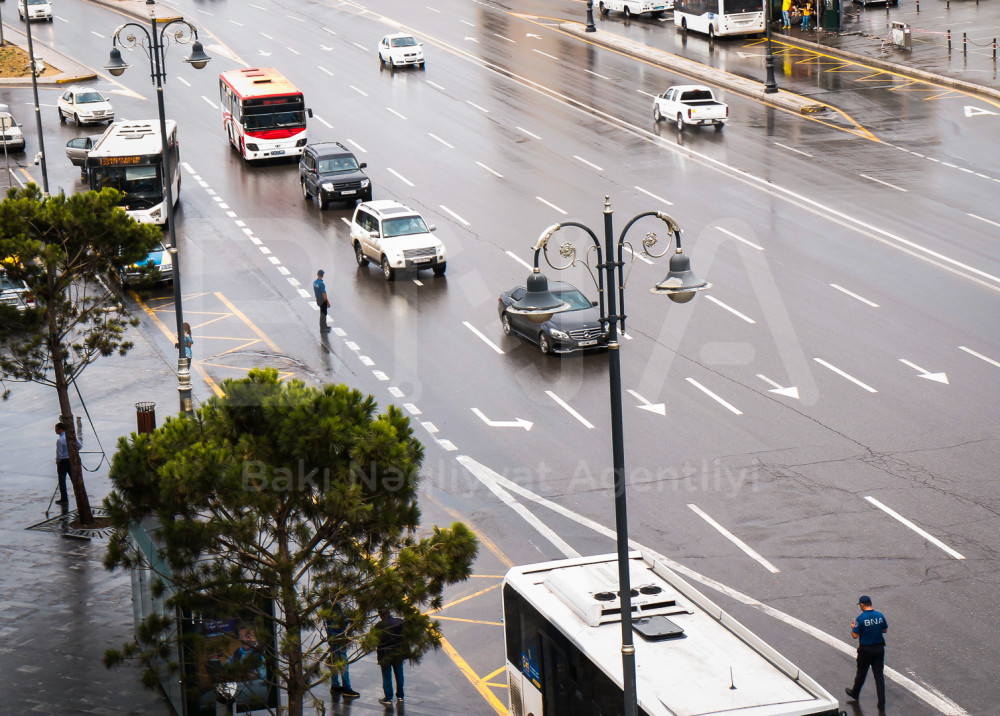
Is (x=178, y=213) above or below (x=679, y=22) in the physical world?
below

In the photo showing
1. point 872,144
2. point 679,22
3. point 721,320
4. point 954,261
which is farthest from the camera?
point 679,22

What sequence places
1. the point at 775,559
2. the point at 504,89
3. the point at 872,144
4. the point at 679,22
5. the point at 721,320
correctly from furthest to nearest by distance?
the point at 679,22 → the point at 504,89 → the point at 872,144 → the point at 721,320 → the point at 775,559

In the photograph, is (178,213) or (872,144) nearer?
(178,213)

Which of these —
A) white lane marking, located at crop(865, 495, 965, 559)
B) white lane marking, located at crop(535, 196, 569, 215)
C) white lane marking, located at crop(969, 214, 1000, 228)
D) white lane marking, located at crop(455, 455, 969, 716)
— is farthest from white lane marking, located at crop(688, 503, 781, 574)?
white lane marking, located at crop(969, 214, 1000, 228)

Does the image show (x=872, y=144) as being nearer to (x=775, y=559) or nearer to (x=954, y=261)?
(x=954, y=261)

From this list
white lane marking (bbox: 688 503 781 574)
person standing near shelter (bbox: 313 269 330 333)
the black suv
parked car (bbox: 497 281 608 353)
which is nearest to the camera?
white lane marking (bbox: 688 503 781 574)

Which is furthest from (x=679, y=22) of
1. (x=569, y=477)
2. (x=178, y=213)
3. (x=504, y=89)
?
(x=569, y=477)

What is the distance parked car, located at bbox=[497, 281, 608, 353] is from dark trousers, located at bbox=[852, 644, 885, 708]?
14.1 m

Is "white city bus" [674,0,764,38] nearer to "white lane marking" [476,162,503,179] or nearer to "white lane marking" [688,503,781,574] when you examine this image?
"white lane marking" [476,162,503,179]

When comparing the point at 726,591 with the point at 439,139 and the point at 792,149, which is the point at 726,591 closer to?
the point at 792,149

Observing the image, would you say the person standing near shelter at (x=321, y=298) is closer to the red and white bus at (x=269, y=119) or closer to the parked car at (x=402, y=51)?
the red and white bus at (x=269, y=119)

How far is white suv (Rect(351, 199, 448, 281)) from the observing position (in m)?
37.2

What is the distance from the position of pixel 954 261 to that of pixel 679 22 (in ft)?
117

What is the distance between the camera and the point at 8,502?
82.7 ft
